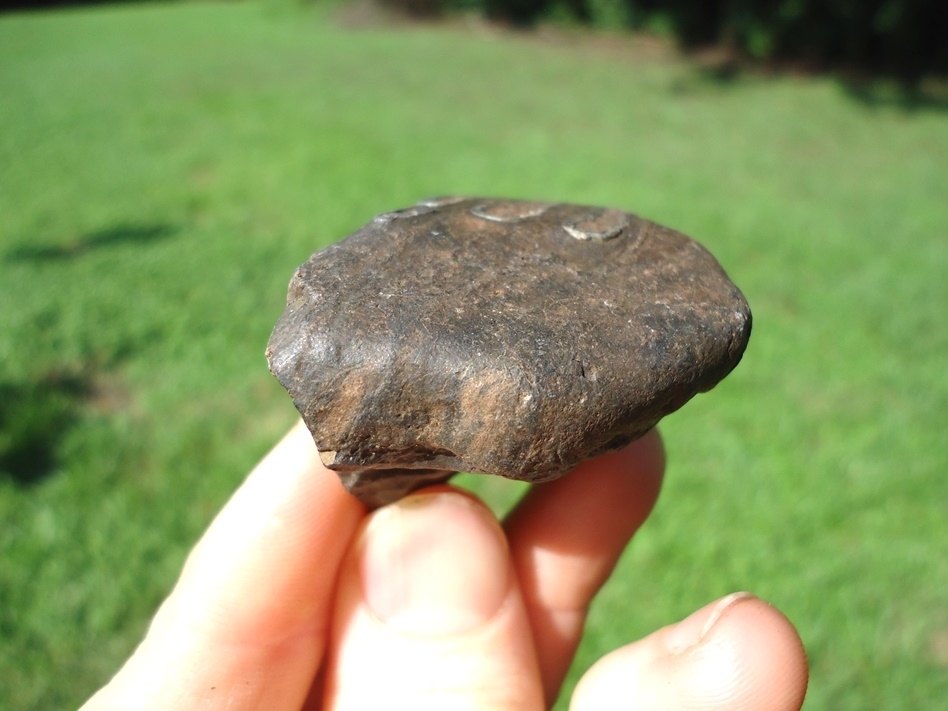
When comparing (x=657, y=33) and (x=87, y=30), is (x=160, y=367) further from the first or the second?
(x=87, y=30)

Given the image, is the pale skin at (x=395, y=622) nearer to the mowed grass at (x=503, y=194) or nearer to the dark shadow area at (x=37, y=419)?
the mowed grass at (x=503, y=194)

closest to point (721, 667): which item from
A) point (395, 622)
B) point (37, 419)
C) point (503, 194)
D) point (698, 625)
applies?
point (698, 625)

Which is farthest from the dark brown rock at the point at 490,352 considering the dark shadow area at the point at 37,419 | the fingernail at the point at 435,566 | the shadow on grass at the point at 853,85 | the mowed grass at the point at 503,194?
the shadow on grass at the point at 853,85

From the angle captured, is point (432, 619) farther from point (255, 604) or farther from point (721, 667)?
point (721, 667)

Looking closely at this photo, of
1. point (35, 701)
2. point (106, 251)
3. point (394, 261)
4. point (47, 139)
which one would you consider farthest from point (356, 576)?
point (47, 139)

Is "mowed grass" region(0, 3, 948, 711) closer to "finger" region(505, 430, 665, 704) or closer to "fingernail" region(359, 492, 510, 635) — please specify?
"finger" region(505, 430, 665, 704)

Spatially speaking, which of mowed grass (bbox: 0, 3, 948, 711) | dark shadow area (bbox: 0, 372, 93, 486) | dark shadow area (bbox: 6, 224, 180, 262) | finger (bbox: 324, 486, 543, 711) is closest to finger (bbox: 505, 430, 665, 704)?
finger (bbox: 324, 486, 543, 711)
